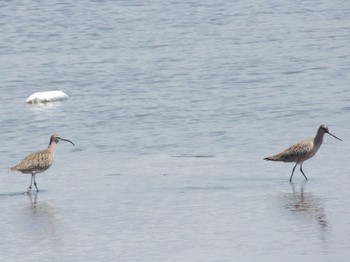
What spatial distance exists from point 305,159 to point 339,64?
10.9 m

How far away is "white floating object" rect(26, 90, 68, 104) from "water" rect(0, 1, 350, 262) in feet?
1.55

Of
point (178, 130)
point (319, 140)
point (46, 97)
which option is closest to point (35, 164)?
point (319, 140)

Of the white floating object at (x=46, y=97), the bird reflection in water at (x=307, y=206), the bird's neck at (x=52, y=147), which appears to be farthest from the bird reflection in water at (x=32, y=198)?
the white floating object at (x=46, y=97)

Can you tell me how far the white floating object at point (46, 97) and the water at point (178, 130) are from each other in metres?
0.47

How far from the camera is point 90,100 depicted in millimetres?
26406

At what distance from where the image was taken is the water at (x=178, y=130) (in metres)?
14.5

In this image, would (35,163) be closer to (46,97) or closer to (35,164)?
(35,164)

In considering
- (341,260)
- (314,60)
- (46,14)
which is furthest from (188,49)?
(341,260)

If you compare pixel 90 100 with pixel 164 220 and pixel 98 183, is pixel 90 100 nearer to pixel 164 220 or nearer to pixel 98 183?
pixel 98 183

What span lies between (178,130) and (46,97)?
202 inches

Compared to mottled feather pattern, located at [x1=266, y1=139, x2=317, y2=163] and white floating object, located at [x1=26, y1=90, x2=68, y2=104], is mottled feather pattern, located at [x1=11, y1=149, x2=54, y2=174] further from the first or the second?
white floating object, located at [x1=26, y1=90, x2=68, y2=104]

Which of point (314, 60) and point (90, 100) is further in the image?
point (314, 60)

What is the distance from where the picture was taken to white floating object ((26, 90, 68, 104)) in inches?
1041

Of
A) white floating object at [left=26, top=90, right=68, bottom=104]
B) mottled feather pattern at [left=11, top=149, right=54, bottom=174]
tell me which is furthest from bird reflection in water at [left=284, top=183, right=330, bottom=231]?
white floating object at [left=26, top=90, right=68, bottom=104]
